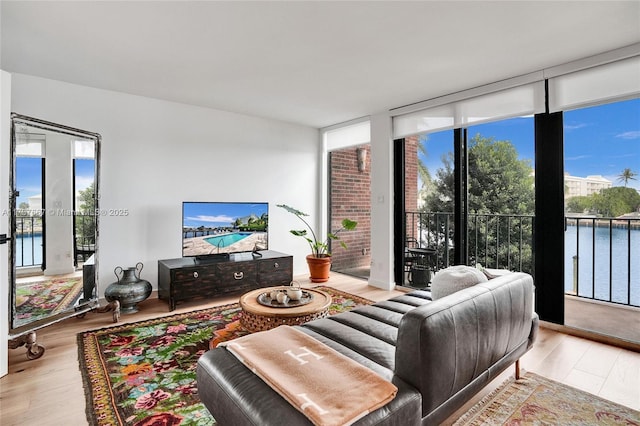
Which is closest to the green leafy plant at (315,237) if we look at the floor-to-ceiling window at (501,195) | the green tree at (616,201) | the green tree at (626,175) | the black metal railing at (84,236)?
the floor-to-ceiling window at (501,195)

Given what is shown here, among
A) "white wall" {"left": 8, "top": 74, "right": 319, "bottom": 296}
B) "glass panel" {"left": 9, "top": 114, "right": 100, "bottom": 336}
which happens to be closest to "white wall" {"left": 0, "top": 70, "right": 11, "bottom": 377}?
"glass panel" {"left": 9, "top": 114, "right": 100, "bottom": 336}

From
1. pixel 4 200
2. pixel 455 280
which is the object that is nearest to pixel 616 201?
pixel 455 280

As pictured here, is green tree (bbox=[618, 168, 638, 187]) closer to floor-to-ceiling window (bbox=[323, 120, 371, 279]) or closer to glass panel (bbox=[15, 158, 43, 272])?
floor-to-ceiling window (bbox=[323, 120, 371, 279])

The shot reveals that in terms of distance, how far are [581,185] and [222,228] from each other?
384cm

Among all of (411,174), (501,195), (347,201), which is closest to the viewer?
(501,195)

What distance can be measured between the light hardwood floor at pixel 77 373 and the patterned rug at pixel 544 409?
8 cm

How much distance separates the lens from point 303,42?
2.53 metres

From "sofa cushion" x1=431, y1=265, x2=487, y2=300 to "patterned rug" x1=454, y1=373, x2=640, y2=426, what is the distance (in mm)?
654

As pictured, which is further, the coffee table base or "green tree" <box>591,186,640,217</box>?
"green tree" <box>591,186,640,217</box>

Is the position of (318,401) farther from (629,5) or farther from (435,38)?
(629,5)

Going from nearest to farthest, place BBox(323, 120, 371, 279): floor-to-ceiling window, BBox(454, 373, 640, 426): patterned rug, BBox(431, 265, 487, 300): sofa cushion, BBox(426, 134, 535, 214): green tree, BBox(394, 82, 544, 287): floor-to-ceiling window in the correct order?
BBox(454, 373, 640, 426): patterned rug
BBox(431, 265, 487, 300): sofa cushion
BBox(394, 82, 544, 287): floor-to-ceiling window
BBox(426, 134, 535, 214): green tree
BBox(323, 120, 371, 279): floor-to-ceiling window

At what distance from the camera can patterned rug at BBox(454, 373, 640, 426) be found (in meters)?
1.72

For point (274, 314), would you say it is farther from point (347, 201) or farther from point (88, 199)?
point (347, 201)

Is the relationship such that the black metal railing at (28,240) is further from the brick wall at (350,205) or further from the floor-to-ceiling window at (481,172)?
the floor-to-ceiling window at (481,172)
